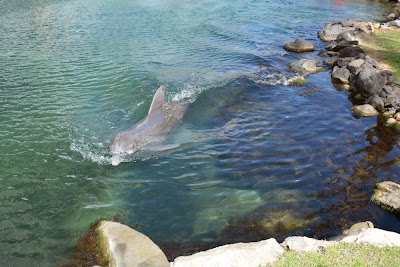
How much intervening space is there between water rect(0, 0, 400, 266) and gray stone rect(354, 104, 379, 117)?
48cm

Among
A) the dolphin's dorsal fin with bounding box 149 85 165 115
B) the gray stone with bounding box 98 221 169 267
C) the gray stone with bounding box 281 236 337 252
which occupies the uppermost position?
the dolphin's dorsal fin with bounding box 149 85 165 115

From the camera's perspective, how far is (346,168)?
9.23 metres

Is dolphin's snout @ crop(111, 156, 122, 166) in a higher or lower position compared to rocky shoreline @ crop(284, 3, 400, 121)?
lower

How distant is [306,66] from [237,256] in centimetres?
1398

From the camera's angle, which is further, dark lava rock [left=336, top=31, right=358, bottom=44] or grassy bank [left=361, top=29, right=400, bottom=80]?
dark lava rock [left=336, top=31, right=358, bottom=44]

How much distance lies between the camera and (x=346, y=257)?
5523mm

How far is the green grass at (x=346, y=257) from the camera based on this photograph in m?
5.40

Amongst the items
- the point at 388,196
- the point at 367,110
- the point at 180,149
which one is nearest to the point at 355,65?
the point at 367,110

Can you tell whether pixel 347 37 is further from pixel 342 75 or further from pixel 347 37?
pixel 342 75

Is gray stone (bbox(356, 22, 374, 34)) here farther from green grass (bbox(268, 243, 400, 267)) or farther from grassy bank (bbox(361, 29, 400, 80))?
green grass (bbox(268, 243, 400, 267))

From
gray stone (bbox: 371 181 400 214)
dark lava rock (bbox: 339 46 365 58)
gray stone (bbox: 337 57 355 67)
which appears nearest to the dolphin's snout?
gray stone (bbox: 371 181 400 214)

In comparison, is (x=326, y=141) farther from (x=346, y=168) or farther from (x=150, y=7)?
(x=150, y=7)

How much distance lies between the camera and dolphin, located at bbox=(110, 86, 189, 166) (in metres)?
9.35

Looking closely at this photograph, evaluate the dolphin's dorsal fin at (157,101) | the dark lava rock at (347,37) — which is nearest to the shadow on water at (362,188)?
the dolphin's dorsal fin at (157,101)
